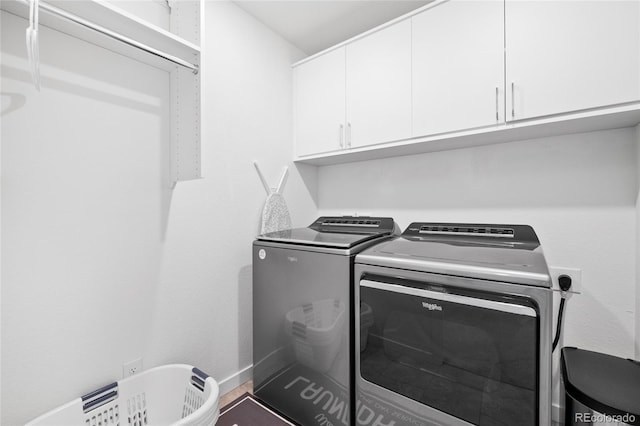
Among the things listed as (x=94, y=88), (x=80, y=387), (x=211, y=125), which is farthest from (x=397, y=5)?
(x=80, y=387)

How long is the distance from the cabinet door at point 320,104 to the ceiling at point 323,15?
0.66 ft

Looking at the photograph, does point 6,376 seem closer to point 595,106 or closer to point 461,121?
point 461,121

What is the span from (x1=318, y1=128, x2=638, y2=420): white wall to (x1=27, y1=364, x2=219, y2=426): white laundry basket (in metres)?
1.59

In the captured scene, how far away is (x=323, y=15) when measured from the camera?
1.80m

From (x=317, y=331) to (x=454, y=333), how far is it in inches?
25.6

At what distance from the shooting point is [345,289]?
1.33 metres

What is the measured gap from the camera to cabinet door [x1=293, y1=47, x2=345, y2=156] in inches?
73.1

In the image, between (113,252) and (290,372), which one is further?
(290,372)

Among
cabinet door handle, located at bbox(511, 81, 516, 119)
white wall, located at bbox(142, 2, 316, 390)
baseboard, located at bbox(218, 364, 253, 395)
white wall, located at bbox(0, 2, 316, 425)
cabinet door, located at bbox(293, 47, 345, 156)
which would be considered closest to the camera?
white wall, located at bbox(0, 2, 316, 425)

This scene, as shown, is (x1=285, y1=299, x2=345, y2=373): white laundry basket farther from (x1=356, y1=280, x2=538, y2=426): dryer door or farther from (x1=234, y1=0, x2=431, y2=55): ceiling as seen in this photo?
(x1=234, y1=0, x2=431, y2=55): ceiling

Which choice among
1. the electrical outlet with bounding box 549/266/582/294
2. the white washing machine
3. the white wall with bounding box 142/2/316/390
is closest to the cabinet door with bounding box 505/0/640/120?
the white washing machine

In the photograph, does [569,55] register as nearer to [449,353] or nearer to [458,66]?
[458,66]

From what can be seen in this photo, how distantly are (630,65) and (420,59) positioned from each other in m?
0.83

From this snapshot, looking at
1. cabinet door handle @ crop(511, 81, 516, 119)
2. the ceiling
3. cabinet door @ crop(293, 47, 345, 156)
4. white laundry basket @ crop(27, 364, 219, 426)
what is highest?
the ceiling
